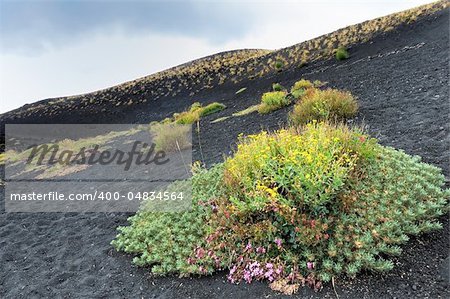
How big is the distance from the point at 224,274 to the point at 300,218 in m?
0.94

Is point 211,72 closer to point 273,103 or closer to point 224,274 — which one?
point 273,103

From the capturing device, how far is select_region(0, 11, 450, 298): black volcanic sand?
384cm

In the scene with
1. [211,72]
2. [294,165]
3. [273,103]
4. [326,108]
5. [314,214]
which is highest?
[211,72]

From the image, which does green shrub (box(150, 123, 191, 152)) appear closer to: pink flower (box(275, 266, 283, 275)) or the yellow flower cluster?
the yellow flower cluster

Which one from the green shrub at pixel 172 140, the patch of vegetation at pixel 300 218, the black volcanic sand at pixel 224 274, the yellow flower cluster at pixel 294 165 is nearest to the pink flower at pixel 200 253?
the patch of vegetation at pixel 300 218

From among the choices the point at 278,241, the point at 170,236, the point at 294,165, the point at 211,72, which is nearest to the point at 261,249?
the point at 278,241

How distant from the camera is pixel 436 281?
146 inches

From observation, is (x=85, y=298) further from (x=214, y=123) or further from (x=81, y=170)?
(x=214, y=123)

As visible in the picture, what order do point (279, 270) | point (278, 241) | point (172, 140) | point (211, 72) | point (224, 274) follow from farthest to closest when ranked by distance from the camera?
1. point (211, 72)
2. point (172, 140)
3. point (224, 274)
4. point (278, 241)
5. point (279, 270)

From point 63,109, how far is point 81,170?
2864 cm

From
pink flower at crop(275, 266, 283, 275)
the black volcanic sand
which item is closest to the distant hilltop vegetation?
the black volcanic sand

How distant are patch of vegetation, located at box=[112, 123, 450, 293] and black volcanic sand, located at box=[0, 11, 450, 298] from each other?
0.15m

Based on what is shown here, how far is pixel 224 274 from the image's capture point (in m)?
4.34

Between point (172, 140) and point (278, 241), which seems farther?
point (172, 140)
